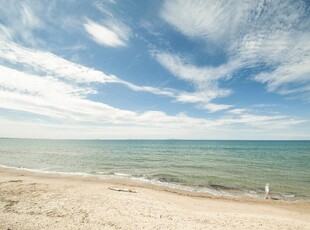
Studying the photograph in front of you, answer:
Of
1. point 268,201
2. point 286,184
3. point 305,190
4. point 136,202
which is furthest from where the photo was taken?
point 286,184

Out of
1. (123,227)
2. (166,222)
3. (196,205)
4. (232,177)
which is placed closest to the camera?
(123,227)

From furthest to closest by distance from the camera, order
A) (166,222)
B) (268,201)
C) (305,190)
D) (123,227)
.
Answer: (305,190) < (268,201) < (166,222) < (123,227)

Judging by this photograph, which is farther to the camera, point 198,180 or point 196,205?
point 198,180

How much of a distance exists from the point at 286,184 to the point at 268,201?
8628 millimetres

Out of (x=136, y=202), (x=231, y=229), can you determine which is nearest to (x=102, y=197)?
(x=136, y=202)

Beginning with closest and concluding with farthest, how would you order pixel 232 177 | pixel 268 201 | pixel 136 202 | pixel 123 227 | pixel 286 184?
pixel 123 227, pixel 136 202, pixel 268 201, pixel 286 184, pixel 232 177

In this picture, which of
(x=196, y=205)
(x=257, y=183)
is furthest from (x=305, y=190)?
(x=196, y=205)

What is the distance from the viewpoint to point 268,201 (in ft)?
62.2

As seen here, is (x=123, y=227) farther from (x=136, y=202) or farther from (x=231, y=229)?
(x=231, y=229)

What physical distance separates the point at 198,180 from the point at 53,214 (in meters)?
19.0

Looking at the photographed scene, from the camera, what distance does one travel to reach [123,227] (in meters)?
10.3

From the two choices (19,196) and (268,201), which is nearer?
(19,196)

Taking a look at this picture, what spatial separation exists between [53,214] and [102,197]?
4.08m

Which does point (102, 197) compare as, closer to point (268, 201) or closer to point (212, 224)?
point (212, 224)
